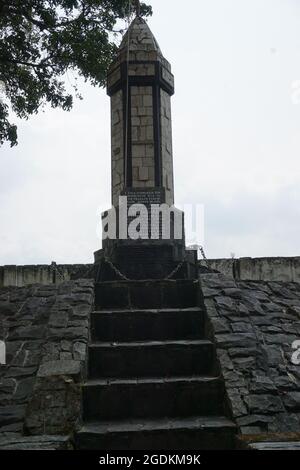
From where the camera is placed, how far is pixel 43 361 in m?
5.19

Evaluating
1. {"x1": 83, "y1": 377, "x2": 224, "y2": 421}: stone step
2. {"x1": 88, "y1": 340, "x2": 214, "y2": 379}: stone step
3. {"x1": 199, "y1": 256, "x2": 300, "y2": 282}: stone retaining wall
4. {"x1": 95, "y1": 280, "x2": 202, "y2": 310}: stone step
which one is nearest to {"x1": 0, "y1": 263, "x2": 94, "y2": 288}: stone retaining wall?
{"x1": 199, "y1": 256, "x2": 300, "y2": 282}: stone retaining wall

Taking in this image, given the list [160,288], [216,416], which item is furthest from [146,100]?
[216,416]

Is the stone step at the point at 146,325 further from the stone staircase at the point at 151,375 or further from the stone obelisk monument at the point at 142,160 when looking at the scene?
the stone obelisk monument at the point at 142,160

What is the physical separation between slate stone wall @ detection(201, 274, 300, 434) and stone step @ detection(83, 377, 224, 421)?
0.31m

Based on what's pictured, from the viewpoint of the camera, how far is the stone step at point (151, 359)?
18.4 ft

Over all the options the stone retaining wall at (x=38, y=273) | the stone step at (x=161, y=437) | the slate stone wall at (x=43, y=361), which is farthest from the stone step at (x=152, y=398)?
the stone retaining wall at (x=38, y=273)

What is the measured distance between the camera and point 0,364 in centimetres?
547

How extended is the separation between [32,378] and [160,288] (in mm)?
2386

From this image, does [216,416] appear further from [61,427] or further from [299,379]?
[61,427]

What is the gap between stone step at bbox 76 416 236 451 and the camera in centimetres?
448

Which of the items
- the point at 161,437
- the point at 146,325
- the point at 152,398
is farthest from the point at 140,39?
the point at 161,437

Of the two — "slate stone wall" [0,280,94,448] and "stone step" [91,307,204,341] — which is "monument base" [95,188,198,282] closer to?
"slate stone wall" [0,280,94,448]

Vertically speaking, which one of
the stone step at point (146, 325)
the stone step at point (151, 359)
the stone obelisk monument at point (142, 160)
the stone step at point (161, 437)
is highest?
the stone obelisk monument at point (142, 160)

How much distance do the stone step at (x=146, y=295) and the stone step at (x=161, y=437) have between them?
95.2 inches
